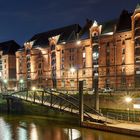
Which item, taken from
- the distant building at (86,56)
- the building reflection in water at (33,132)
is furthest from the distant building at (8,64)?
the building reflection in water at (33,132)

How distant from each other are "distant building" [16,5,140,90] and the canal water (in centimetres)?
1701

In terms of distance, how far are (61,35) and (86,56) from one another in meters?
15.0

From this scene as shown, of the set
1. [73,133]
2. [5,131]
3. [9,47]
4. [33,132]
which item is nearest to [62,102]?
[33,132]

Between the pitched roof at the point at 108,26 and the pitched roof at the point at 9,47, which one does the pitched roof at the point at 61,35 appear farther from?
the pitched roof at the point at 108,26

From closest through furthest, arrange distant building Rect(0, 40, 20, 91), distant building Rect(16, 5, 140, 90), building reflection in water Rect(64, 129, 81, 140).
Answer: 1. building reflection in water Rect(64, 129, 81, 140)
2. distant building Rect(16, 5, 140, 90)
3. distant building Rect(0, 40, 20, 91)

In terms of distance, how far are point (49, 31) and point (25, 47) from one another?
942 cm

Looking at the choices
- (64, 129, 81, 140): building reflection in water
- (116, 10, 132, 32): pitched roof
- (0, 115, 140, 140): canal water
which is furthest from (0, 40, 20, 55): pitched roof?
(64, 129, 81, 140): building reflection in water

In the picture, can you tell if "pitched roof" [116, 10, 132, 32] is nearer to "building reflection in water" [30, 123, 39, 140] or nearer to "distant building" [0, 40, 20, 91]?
"building reflection in water" [30, 123, 39, 140]

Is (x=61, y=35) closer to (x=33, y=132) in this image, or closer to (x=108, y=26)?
(x=108, y=26)

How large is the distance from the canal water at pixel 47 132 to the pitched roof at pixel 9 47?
63.8 metres

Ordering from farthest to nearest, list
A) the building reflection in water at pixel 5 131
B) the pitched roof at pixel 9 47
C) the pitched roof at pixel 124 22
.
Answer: the pitched roof at pixel 9 47 < the pitched roof at pixel 124 22 < the building reflection in water at pixel 5 131

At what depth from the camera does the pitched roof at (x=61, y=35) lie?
9531 centimetres

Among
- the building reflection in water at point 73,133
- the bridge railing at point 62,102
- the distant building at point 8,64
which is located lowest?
the building reflection in water at point 73,133

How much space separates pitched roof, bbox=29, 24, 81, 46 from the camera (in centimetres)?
9531
